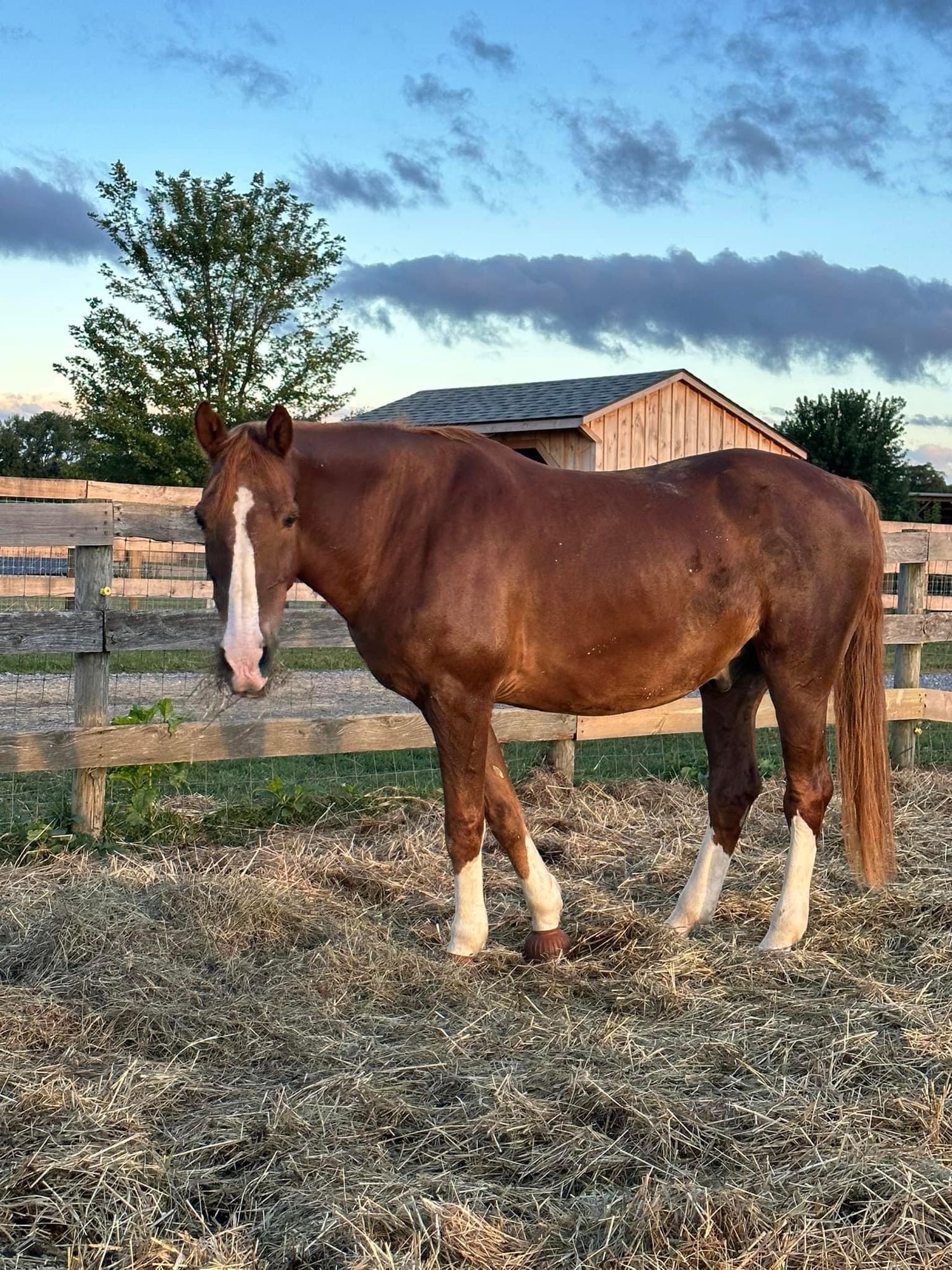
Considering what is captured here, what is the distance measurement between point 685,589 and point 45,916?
8.32ft

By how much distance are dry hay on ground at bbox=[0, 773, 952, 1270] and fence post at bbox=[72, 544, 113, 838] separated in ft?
1.67

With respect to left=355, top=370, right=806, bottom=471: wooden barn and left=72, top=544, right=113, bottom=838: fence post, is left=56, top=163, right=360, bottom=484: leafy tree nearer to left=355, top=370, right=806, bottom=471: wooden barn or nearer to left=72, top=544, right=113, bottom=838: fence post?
left=355, top=370, right=806, bottom=471: wooden barn

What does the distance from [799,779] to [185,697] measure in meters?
3.86

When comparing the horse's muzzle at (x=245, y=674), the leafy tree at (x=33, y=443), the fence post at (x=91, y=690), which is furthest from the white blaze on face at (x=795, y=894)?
the leafy tree at (x=33, y=443)

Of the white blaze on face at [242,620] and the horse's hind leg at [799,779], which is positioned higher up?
the white blaze on face at [242,620]

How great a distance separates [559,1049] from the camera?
301 centimetres

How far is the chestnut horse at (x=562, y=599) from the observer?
11.1ft

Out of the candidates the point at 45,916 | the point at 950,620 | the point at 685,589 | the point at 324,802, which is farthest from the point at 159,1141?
the point at 950,620

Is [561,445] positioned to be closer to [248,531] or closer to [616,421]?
[616,421]

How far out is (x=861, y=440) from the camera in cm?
3353

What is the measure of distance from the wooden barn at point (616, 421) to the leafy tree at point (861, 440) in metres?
13.4

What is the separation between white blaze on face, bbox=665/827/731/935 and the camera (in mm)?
4078

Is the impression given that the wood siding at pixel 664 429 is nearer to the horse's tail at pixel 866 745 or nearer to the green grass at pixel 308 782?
the green grass at pixel 308 782

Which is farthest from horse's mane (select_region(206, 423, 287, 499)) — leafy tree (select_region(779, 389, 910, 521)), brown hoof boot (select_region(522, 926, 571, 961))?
leafy tree (select_region(779, 389, 910, 521))
